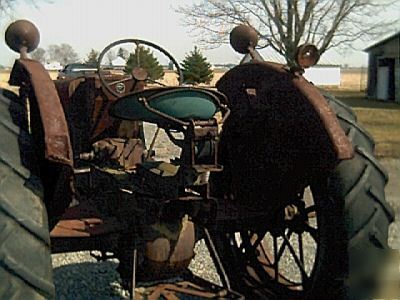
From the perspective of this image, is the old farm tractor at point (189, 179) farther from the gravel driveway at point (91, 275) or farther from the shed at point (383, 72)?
the shed at point (383, 72)

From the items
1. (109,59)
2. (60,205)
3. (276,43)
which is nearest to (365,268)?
(60,205)

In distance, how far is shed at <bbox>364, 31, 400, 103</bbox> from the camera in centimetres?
3581

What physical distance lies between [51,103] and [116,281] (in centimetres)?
250

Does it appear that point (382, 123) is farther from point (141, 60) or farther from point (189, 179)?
point (189, 179)

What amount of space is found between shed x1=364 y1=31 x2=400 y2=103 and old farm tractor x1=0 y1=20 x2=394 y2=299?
31359 mm

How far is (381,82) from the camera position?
1503 inches

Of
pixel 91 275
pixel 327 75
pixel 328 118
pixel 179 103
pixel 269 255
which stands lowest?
pixel 327 75

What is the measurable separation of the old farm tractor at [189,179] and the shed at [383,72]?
103 feet

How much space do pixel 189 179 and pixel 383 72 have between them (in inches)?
1410

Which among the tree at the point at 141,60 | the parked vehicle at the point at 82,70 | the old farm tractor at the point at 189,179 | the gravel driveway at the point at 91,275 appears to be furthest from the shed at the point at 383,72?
the old farm tractor at the point at 189,179

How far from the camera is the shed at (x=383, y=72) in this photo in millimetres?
35812

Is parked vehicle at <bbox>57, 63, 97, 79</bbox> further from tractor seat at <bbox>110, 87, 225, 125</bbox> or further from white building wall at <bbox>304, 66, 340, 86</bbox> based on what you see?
white building wall at <bbox>304, 66, 340, 86</bbox>

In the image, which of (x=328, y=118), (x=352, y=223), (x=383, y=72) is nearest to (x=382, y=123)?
(x=383, y=72)

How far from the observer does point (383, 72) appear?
3794cm
